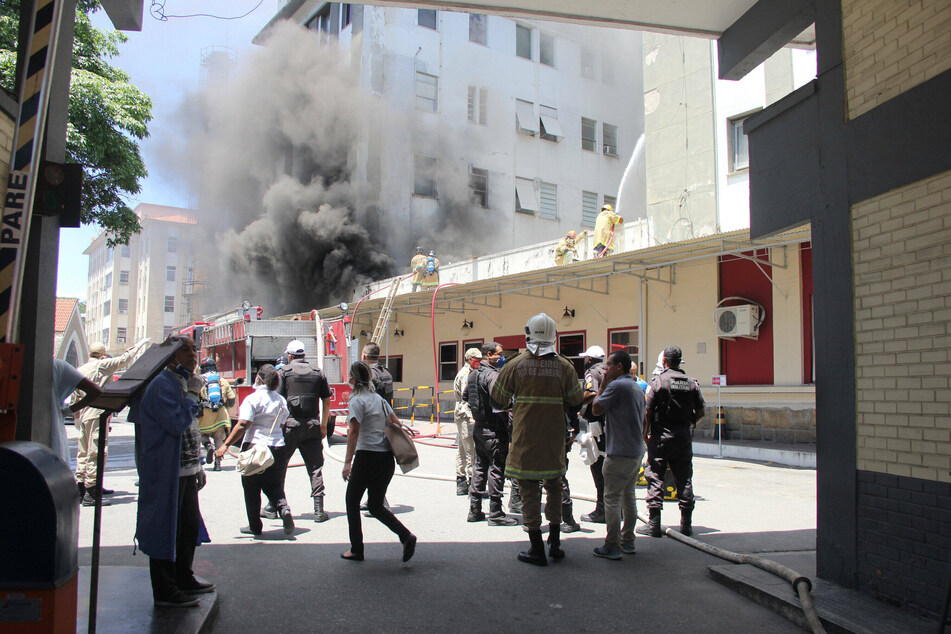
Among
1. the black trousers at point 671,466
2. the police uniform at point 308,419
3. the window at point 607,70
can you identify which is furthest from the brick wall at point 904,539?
the window at point 607,70

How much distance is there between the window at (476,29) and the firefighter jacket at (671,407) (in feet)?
82.2

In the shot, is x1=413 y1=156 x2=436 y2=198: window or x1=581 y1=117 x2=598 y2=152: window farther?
x1=581 y1=117 x2=598 y2=152: window

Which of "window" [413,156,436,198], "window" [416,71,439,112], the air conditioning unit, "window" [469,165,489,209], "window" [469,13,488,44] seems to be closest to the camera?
the air conditioning unit

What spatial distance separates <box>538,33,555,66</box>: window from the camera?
96.8 ft

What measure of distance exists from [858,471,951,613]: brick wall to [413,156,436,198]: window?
2471 cm

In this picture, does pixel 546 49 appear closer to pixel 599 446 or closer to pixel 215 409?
pixel 215 409

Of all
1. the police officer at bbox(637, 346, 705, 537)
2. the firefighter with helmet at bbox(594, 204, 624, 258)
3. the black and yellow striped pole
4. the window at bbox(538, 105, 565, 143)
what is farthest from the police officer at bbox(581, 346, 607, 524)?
the window at bbox(538, 105, 565, 143)

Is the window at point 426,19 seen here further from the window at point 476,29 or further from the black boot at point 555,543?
the black boot at point 555,543

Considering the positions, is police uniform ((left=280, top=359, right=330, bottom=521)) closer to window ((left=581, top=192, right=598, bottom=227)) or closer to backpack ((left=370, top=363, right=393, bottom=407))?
backpack ((left=370, top=363, right=393, bottom=407))

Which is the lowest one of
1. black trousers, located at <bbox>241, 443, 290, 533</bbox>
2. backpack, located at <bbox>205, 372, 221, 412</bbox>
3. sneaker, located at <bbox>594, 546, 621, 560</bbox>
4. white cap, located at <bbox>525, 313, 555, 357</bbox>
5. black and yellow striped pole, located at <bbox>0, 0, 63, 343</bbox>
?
Result: sneaker, located at <bbox>594, 546, 621, 560</bbox>

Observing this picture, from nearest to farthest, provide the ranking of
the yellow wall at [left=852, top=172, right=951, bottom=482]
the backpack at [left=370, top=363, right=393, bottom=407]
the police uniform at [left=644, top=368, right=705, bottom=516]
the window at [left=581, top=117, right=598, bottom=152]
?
the yellow wall at [left=852, top=172, right=951, bottom=482]
the police uniform at [left=644, top=368, right=705, bottom=516]
the backpack at [left=370, top=363, right=393, bottom=407]
the window at [left=581, top=117, right=598, bottom=152]

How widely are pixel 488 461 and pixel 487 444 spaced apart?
166 mm

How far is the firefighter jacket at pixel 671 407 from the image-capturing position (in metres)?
5.95

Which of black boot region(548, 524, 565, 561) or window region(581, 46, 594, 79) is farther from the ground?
window region(581, 46, 594, 79)
